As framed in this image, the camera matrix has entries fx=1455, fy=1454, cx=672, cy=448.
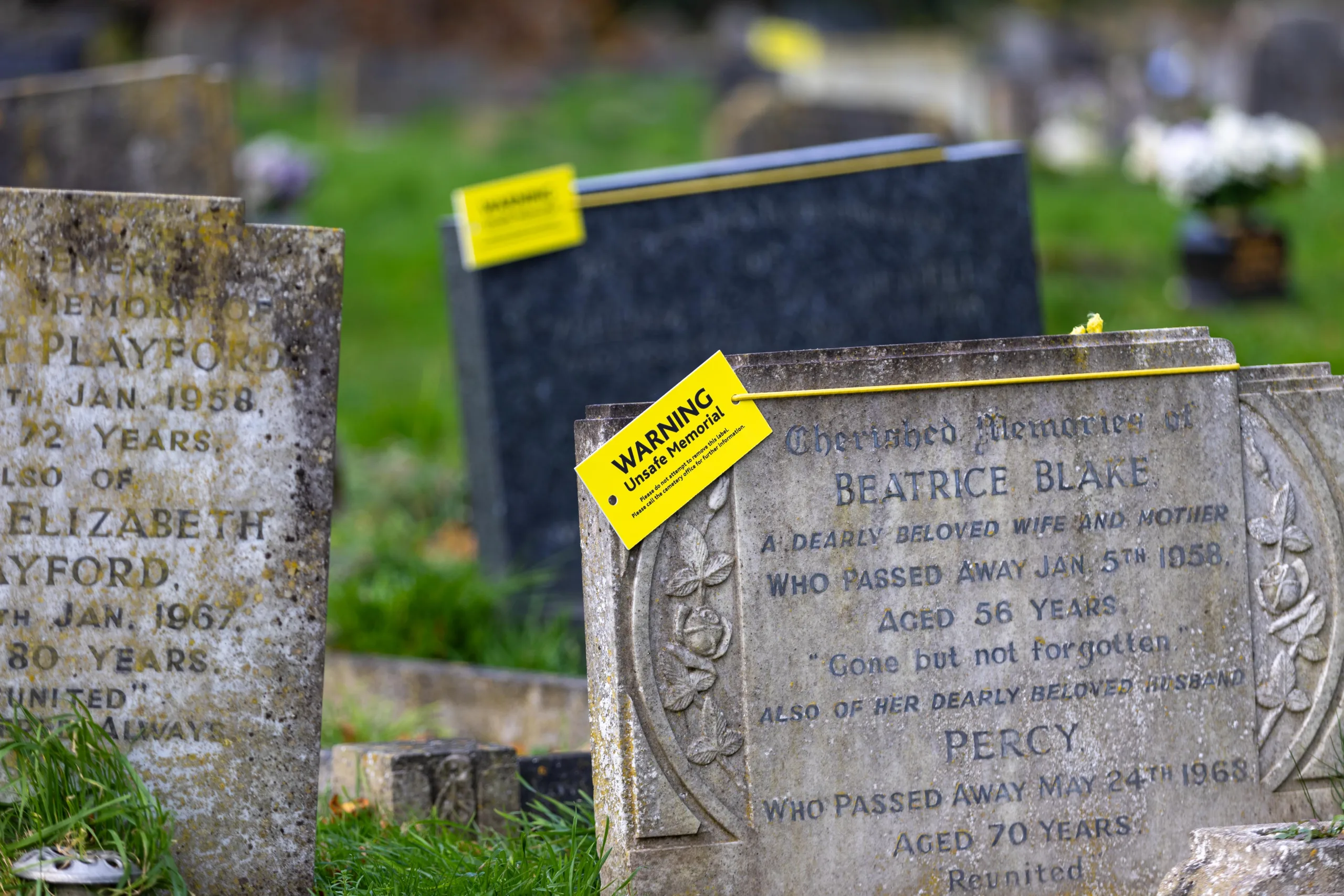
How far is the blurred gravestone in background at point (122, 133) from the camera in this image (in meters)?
6.88

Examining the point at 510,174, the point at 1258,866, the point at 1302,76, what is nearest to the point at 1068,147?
the point at 1302,76

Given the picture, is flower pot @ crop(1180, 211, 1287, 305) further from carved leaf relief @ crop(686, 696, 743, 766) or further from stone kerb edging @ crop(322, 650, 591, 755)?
carved leaf relief @ crop(686, 696, 743, 766)

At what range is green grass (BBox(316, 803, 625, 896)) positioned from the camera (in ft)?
10.3

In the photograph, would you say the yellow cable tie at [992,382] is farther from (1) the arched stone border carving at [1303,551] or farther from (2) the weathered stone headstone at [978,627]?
(1) the arched stone border carving at [1303,551]

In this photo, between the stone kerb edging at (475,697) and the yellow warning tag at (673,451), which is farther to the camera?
the stone kerb edging at (475,697)

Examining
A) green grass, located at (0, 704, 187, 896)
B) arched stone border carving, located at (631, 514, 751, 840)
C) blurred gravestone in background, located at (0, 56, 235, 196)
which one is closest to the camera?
green grass, located at (0, 704, 187, 896)

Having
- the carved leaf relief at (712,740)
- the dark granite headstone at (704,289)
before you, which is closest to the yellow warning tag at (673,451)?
the carved leaf relief at (712,740)

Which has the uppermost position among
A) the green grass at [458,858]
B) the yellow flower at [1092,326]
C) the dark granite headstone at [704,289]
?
the dark granite headstone at [704,289]

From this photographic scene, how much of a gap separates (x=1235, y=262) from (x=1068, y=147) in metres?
6.04

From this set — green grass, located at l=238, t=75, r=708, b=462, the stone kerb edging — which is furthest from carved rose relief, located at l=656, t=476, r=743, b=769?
green grass, located at l=238, t=75, r=708, b=462

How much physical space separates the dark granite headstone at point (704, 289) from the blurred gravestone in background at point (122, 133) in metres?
1.99

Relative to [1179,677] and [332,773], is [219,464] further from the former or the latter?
[1179,677]

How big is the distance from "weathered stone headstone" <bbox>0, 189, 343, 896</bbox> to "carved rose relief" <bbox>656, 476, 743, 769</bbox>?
2.70 feet

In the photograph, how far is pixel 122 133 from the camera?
7.08m
